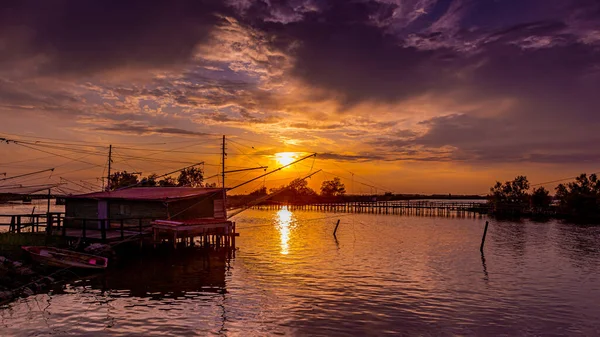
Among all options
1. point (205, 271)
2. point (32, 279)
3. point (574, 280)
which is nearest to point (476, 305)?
point (574, 280)

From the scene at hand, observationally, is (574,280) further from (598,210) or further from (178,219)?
(598,210)

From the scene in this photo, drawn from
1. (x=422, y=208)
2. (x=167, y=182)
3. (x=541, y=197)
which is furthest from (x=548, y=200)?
(x=167, y=182)

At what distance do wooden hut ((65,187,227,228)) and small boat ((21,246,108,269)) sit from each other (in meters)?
8.54

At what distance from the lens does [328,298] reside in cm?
2586

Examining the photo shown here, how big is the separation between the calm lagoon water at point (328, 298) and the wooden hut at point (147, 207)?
4423 millimetres

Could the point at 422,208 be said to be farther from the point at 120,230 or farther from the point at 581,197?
the point at 120,230

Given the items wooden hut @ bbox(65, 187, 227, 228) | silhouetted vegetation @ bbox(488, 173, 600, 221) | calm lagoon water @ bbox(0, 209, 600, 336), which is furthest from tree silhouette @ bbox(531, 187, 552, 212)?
wooden hut @ bbox(65, 187, 227, 228)

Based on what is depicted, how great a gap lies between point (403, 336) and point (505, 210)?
116 meters

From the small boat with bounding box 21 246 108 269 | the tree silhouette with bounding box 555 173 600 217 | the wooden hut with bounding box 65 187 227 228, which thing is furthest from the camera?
the tree silhouette with bounding box 555 173 600 217

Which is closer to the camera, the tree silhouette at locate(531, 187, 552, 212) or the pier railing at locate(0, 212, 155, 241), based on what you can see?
the pier railing at locate(0, 212, 155, 241)

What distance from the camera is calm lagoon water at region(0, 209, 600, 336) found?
20406mm

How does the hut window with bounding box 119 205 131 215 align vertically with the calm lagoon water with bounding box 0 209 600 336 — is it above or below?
above

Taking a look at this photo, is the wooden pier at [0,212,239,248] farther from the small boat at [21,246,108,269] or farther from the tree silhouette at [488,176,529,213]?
the tree silhouette at [488,176,529,213]

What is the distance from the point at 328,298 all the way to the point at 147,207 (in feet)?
75.4
